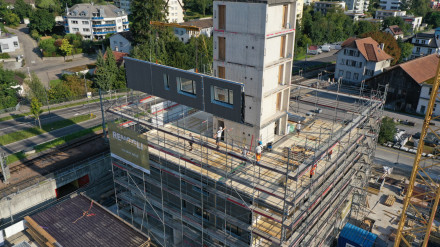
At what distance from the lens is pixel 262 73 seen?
2581 centimetres

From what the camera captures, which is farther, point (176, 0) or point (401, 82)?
point (176, 0)

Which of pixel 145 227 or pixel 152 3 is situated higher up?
pixel 152 3

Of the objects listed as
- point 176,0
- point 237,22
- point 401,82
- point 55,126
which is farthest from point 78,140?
point 176,0

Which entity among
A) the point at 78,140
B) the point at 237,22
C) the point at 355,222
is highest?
the point at 237,22

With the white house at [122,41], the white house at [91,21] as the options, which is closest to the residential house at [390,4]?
the white house at [91,21]

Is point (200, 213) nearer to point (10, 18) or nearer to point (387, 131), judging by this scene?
point (387, 131)

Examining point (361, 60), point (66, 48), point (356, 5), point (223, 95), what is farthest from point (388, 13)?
point (223, 95)

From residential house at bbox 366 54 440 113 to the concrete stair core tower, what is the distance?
4310 cm

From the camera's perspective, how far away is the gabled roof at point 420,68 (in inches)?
2449

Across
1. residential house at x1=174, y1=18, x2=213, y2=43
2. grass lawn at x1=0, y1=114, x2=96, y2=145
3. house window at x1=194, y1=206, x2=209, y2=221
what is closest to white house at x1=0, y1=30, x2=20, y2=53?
residential house at x1=174, y1=18, x2=213, y2=43

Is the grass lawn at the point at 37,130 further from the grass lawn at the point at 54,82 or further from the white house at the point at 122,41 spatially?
the white house at the point at 122,41

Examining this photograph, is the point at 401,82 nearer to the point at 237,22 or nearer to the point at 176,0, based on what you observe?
the point at 237,22

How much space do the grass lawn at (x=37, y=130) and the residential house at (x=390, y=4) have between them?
191416 mm

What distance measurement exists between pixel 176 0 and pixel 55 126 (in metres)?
84.8
